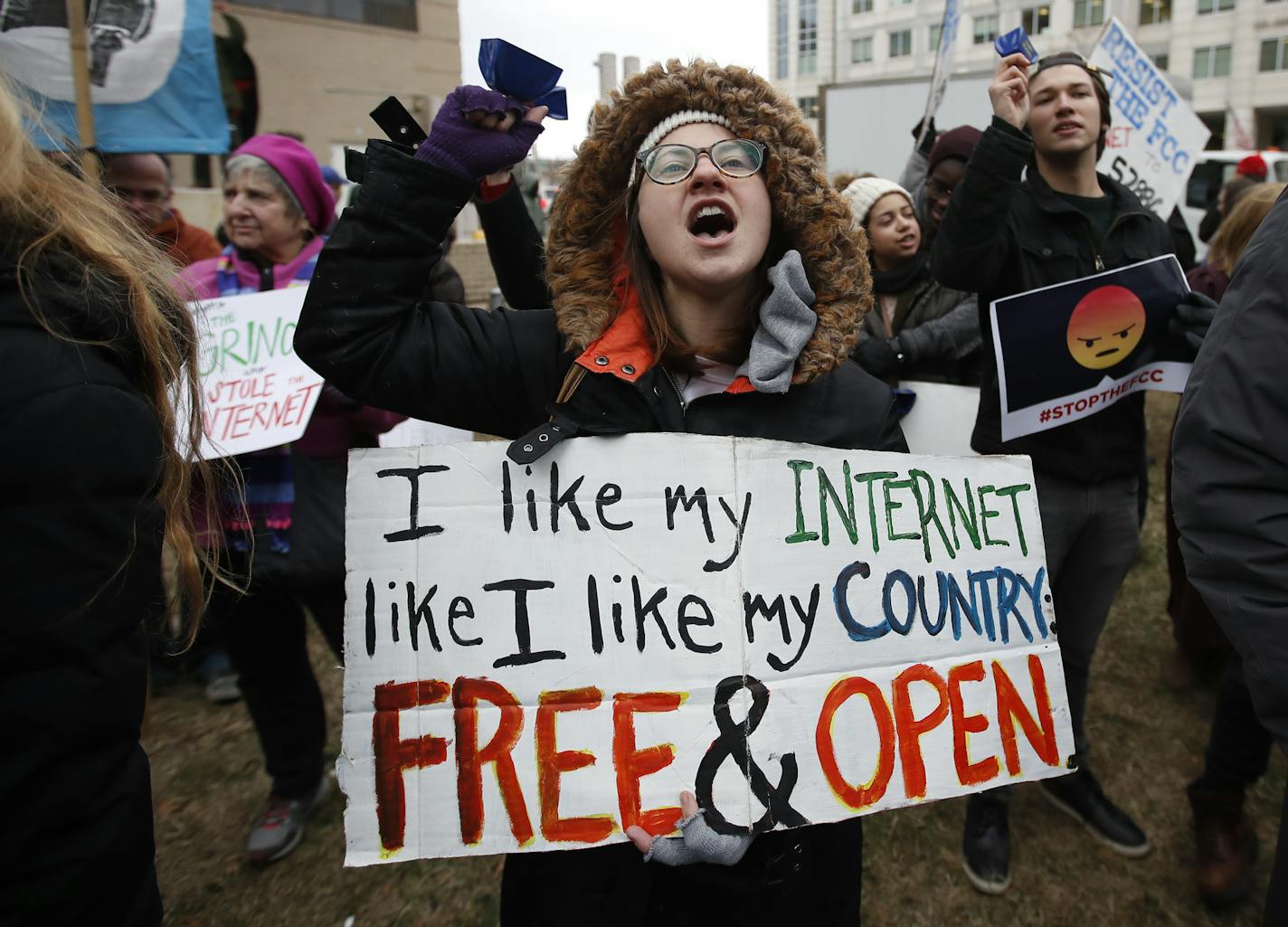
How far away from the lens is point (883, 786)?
1420 mm

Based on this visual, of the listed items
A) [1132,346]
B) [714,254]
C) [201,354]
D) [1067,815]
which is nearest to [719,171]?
[714,254]

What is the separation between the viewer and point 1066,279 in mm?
2271

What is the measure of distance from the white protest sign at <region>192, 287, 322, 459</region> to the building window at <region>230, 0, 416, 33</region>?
68.2ft

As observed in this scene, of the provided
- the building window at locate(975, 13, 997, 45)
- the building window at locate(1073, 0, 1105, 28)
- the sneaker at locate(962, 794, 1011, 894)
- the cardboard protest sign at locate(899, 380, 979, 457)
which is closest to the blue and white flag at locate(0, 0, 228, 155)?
the cardboard protest sign at locate(899, 380, 979, 457)

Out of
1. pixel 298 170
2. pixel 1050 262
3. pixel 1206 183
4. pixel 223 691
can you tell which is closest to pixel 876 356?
pixel 1050 262

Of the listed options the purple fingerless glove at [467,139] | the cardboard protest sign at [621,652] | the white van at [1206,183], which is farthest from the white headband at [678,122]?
the white van at [1206,183]

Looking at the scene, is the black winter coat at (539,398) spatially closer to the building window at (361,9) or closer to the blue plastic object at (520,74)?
the blue plastic object at (520,74)

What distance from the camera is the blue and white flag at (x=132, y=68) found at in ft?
8.55

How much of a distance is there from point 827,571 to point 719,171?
0.72m

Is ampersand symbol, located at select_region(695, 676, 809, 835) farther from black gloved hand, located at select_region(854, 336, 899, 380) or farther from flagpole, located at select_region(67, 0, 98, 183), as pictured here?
flagpole, located at select_region(67, 0, 98, 183)

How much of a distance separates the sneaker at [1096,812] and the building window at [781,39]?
56.5 metres

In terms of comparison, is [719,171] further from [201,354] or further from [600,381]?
[201,354]

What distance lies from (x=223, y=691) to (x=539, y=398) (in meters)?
2.80

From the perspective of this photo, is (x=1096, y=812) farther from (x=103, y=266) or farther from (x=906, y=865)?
(x=103, y=266)
